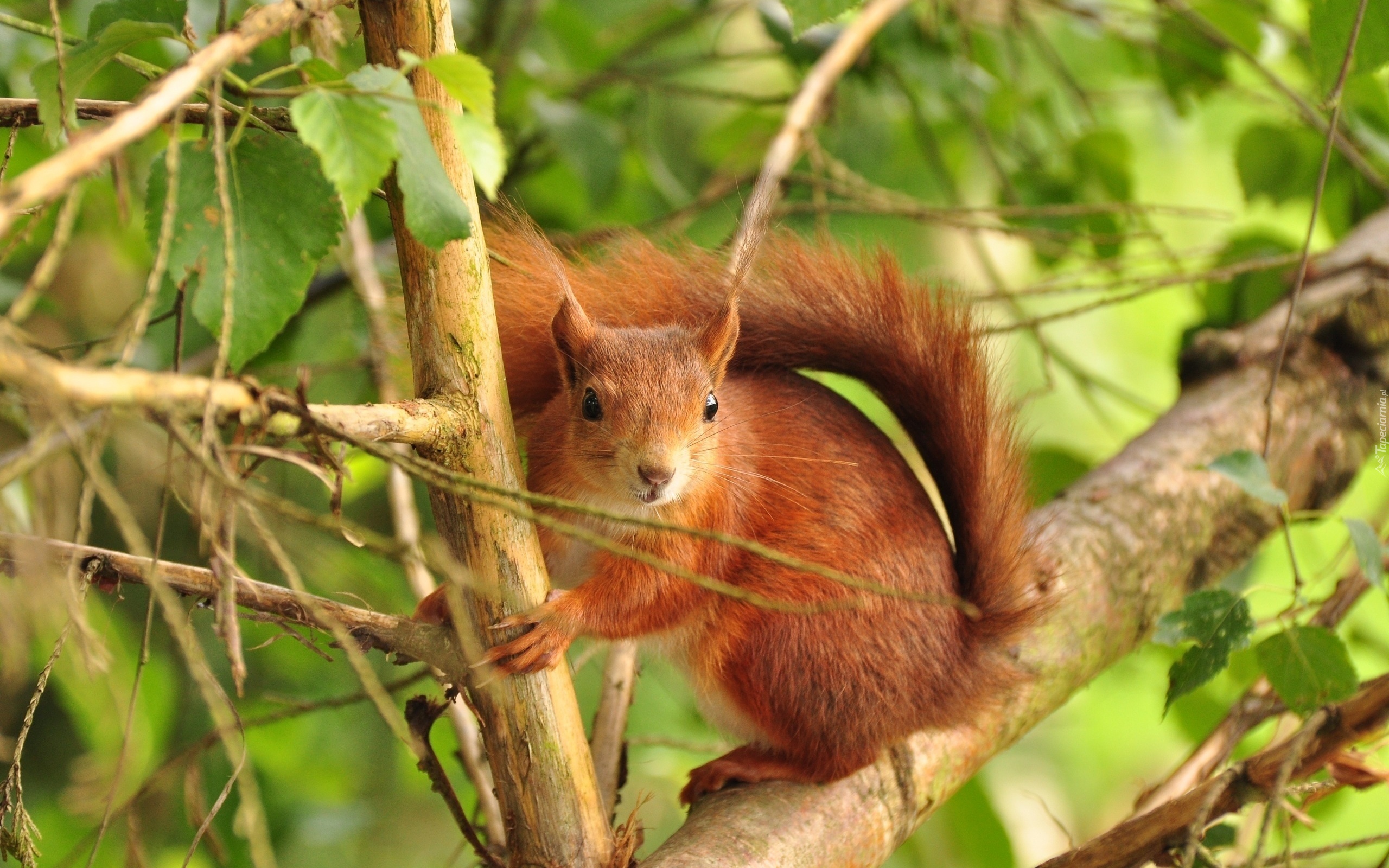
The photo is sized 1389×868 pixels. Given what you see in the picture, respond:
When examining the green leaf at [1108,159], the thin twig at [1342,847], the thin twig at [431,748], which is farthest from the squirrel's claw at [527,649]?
the green leaf at [1108,159]

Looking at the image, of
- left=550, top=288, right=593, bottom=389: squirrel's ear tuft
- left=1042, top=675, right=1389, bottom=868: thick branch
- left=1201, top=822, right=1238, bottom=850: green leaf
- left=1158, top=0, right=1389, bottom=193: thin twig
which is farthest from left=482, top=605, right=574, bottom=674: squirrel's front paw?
left=1158, top=0, right=1389, bottom=193: thin twig

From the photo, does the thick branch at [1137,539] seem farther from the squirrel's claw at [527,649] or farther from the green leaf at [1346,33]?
the green leaf at [1346,33]

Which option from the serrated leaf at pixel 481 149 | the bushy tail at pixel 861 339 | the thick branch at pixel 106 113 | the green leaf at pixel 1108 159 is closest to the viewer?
the serrated leaf at pixel 481 149

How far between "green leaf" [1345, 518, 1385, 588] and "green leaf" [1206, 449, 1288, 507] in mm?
68

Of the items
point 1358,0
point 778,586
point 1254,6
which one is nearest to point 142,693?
point 778,586

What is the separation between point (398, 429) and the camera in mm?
812

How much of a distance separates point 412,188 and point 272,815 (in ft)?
4.22

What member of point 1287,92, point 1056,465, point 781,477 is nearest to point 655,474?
point 781,477

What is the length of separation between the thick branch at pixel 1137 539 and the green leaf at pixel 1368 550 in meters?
0.17

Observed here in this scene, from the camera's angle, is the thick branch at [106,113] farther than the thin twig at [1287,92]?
No

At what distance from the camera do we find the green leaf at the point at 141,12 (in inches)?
33.7

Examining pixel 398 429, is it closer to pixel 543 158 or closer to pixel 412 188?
pixel 412 188

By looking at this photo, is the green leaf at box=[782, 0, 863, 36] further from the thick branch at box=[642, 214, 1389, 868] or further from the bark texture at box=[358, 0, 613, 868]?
the thick branch at box=[642, 214, 1389, 868]

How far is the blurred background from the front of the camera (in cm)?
153
